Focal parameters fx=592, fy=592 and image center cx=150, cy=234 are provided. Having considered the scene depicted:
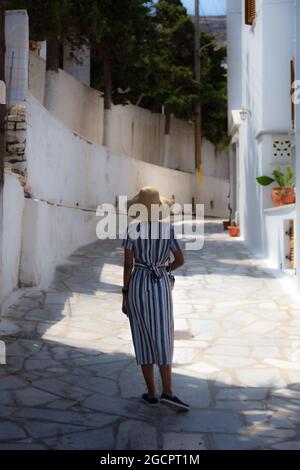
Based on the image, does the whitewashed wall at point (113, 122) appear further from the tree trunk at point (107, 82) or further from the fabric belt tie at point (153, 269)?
the fabric belt tie at point (153, 269)

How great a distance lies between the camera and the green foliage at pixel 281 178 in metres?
11.2

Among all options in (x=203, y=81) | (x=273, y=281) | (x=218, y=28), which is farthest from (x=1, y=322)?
(x=218, y=28)

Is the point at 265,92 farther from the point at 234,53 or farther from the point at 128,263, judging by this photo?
the point at 234,53

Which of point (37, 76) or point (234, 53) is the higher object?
point (234, 53)

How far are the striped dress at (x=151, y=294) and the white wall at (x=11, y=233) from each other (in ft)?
9.75

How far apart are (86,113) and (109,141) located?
131cm

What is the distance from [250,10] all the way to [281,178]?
4.26m

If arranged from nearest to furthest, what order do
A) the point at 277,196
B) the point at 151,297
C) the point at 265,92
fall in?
the point at 151,297, the point at 277,196, the point at 265,92

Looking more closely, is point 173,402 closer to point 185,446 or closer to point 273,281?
point 185,446

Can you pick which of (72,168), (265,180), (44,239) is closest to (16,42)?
(44,239)

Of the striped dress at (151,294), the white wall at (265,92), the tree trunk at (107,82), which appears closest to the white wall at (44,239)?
the white wall at (265,92)

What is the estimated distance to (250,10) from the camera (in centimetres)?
1308

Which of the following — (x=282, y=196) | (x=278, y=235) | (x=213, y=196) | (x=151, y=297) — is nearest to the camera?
(x=151, y=297)

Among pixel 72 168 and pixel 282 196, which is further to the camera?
Answer: pixel 72 168
